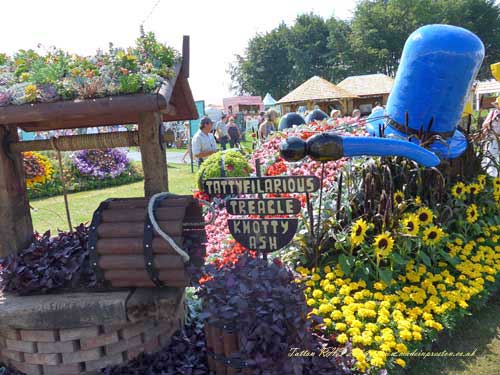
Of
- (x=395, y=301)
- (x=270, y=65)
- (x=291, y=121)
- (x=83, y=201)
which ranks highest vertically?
(x=270, y=65)

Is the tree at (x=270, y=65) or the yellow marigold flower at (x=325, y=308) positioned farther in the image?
the tree at (x=270, y=65)

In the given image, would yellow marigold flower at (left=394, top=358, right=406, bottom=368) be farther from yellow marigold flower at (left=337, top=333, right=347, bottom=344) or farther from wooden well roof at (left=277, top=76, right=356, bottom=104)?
wooden well roof at (left=277, top=76, right=356, bottom=104)

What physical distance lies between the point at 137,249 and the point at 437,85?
125 inches

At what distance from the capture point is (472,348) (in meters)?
2.69

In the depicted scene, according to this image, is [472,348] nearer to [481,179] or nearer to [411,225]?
[411,225]

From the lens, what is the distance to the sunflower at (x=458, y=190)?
3695 mm

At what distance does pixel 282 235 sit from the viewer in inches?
95.9

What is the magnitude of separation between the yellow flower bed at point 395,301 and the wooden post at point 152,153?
1126 millimetres

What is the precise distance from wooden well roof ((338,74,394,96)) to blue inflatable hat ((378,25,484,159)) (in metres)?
21.7

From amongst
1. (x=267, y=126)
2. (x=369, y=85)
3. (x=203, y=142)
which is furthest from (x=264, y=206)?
(x=369, y=85)

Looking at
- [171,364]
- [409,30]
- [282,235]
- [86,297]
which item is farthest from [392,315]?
[409,30]

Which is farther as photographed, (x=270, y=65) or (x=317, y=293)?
(x=270, y=65)

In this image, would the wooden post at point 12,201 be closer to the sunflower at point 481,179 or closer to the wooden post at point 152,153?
the wooden post at point 152,153

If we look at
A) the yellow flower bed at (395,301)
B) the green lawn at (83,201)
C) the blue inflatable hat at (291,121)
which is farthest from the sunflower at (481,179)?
Answer: the blue inflatable hat at (291,121)
